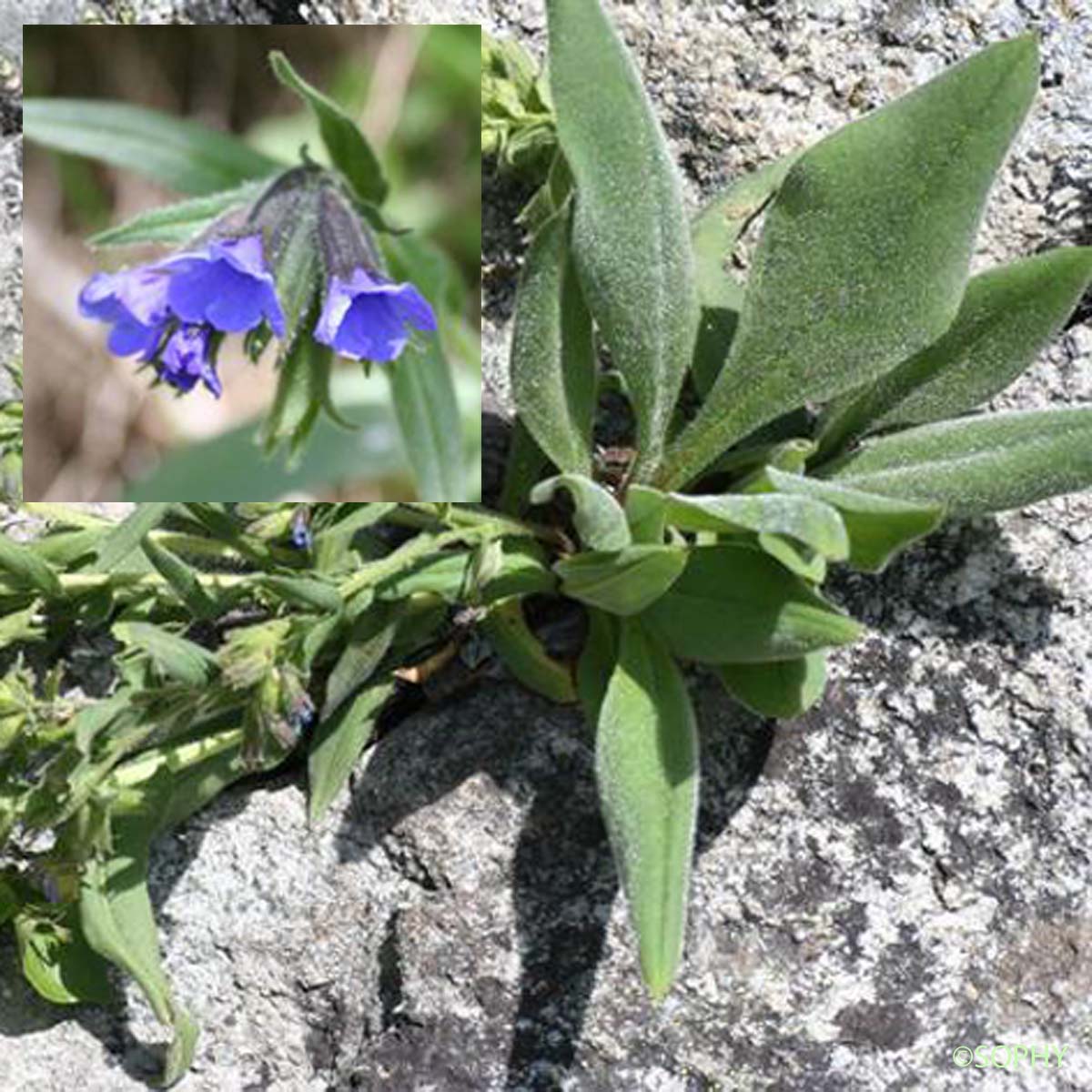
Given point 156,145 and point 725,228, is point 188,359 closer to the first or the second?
point 156,145

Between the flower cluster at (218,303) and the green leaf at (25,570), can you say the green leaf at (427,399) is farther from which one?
the green leaf at (25,570)

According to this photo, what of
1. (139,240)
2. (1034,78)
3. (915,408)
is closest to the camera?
(1034,78)

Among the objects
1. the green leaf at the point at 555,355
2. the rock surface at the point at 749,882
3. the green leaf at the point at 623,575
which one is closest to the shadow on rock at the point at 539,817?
the rock surface at the point at 749,882

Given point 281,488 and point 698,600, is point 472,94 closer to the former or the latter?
point 281,488

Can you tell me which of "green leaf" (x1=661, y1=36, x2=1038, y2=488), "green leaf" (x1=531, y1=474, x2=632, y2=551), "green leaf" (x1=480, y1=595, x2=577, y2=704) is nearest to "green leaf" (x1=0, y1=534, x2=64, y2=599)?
"green leaf" (x1=480, y1=595, x2=577, y2=704)

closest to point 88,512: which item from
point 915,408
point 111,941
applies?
point 111,941

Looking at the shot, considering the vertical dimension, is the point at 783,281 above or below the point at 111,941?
above
